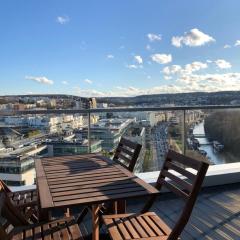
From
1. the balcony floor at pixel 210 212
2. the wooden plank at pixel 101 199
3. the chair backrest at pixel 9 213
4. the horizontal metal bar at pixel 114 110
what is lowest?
the balcony floor at pixel 210 212

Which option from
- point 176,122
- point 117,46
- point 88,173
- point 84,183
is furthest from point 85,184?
point 117,46

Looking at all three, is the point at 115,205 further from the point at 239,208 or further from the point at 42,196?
the point at 239,208

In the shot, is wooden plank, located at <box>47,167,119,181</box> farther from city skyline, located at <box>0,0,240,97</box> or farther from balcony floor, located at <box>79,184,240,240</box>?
city skyline, located at <box>0,0,240,97</box>

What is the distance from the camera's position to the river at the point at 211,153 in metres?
5.47

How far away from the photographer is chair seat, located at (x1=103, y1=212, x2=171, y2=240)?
2625 millimetres

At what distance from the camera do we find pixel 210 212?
458cm

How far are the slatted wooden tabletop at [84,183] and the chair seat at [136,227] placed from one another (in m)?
0.28

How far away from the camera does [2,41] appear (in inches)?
640

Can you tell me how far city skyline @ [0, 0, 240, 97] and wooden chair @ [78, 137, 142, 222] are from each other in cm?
405

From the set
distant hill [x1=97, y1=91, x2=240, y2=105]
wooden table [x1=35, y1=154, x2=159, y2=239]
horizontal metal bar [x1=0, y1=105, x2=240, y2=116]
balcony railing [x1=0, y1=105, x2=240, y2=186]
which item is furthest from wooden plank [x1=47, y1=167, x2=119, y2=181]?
distant hill [x1=97, y1=91, x2=240, y2=105]

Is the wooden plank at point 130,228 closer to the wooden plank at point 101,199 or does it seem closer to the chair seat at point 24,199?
the wooden plank at point 101,199

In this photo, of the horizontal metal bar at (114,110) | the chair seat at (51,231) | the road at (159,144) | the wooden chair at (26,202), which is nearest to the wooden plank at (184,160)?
the chair seat at (51,231)

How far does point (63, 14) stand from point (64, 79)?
745 cm

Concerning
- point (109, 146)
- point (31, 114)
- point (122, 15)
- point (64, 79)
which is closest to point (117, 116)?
point (109, 146)
